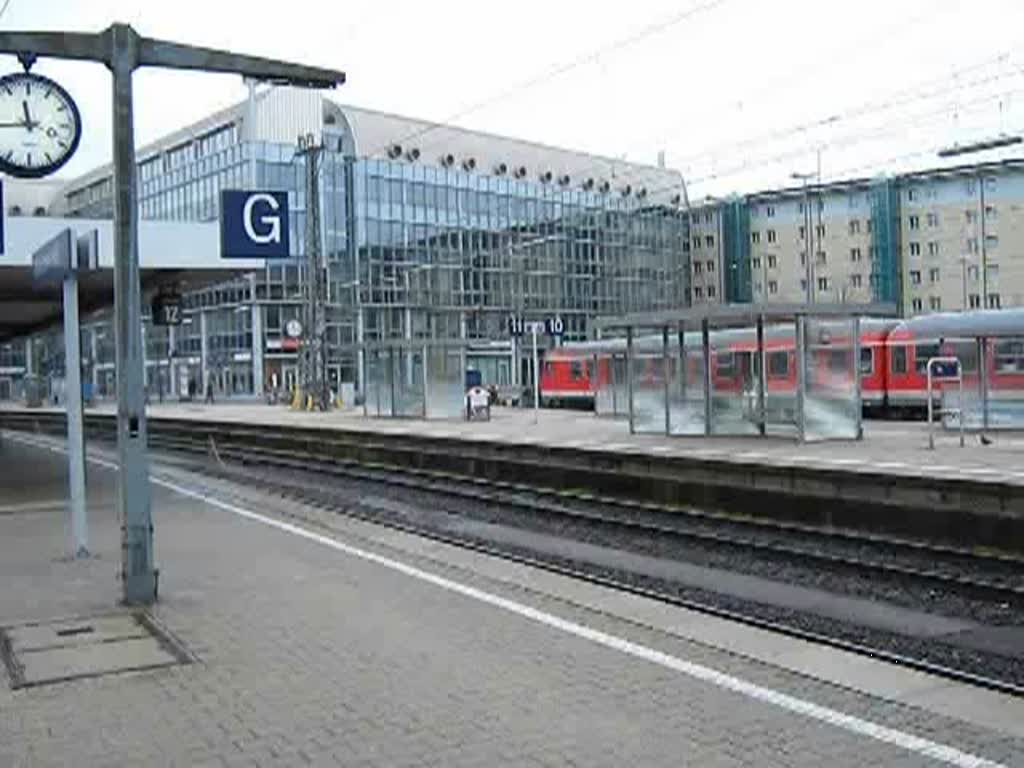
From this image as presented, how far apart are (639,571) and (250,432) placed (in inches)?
865

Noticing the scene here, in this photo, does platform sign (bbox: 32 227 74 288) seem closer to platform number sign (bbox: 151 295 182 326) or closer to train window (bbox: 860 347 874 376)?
platform number sign (bbox: 151 295 182 326)

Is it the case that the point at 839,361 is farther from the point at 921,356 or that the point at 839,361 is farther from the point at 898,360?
the point at 898,360

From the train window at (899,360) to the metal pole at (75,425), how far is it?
25405mm

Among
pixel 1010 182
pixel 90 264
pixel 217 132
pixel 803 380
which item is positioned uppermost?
pixel 217 132

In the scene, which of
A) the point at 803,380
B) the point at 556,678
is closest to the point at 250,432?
the point at 803,380

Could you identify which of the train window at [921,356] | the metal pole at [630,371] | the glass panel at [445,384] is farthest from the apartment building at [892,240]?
the metal pole at [630,371]

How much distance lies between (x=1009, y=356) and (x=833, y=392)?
6.84 meters

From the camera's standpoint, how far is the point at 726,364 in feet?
76.5

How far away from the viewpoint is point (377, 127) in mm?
71938

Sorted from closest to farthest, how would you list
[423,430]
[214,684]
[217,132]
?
[214,684] < [423,430] < [217,132]

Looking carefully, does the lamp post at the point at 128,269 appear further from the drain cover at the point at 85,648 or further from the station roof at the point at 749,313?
the station roof at the point at 749,313

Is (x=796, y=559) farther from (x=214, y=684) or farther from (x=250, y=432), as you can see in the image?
(x=250, y=432)

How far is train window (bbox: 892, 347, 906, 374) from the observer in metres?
32.3

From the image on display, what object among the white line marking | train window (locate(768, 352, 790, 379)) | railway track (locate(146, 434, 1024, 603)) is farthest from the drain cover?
train window (locate(768, 352, 790, 379))
